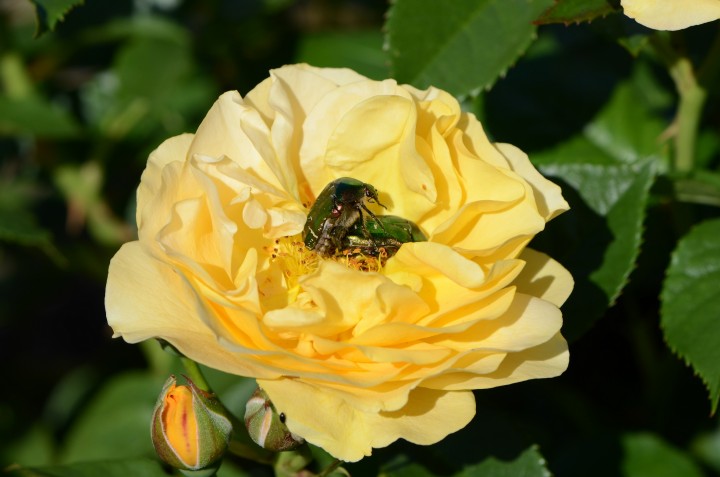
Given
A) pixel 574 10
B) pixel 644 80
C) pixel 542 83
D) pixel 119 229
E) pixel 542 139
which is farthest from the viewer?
pixel 119 229

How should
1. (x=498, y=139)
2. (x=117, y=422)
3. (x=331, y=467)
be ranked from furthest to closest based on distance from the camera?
(x=117, y=422), (x=498, y=139), (x=331, y=467)

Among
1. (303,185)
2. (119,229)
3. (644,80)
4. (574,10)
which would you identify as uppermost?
(574,10)

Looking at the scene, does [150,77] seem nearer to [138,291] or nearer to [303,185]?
[303,185]

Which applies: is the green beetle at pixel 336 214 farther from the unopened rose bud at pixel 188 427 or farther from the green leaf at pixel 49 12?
the green leaf at pixel 49 12

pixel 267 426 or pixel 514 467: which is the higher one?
pixel 267 426

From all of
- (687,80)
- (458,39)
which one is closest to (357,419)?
(458,39)

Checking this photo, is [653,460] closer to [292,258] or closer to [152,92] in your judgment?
[292,258]

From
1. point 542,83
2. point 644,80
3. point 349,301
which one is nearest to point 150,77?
point 542,83
